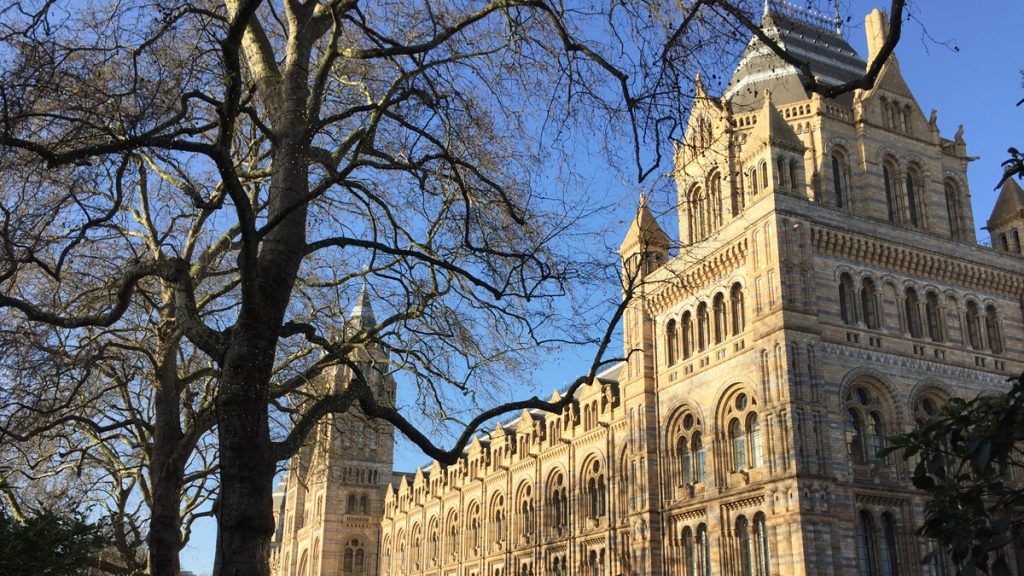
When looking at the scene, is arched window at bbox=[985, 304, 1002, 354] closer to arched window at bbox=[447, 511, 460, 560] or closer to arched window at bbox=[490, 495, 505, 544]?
arched window at bbox=[490, 495, 505, 544]

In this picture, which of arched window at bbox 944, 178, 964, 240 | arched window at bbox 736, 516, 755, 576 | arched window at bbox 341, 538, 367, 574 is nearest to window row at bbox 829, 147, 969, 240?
arched window at bbox 944, 178, 964, 240

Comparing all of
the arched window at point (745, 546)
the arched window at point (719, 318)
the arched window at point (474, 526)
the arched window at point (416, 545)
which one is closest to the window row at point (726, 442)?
the arched window at point (745, 546)

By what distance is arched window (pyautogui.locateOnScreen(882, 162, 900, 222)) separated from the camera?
111 feet

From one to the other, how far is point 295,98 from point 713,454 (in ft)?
77.8

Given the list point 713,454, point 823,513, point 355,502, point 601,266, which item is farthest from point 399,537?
point 601,266

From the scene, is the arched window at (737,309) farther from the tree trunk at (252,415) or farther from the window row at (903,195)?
the tree trunk at (252,415)

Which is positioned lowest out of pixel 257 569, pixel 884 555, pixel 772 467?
pixel 257 569

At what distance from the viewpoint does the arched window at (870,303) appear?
2989 centimetres

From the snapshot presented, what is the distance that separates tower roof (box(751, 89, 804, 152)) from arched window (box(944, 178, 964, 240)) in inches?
331

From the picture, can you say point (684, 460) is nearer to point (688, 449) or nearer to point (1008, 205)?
point (688, 449)

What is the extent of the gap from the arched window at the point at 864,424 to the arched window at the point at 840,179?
7955 mm

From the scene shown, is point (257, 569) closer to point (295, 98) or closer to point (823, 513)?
point (295, 98)

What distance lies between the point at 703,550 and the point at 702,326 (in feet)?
26.0

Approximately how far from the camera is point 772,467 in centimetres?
2683
